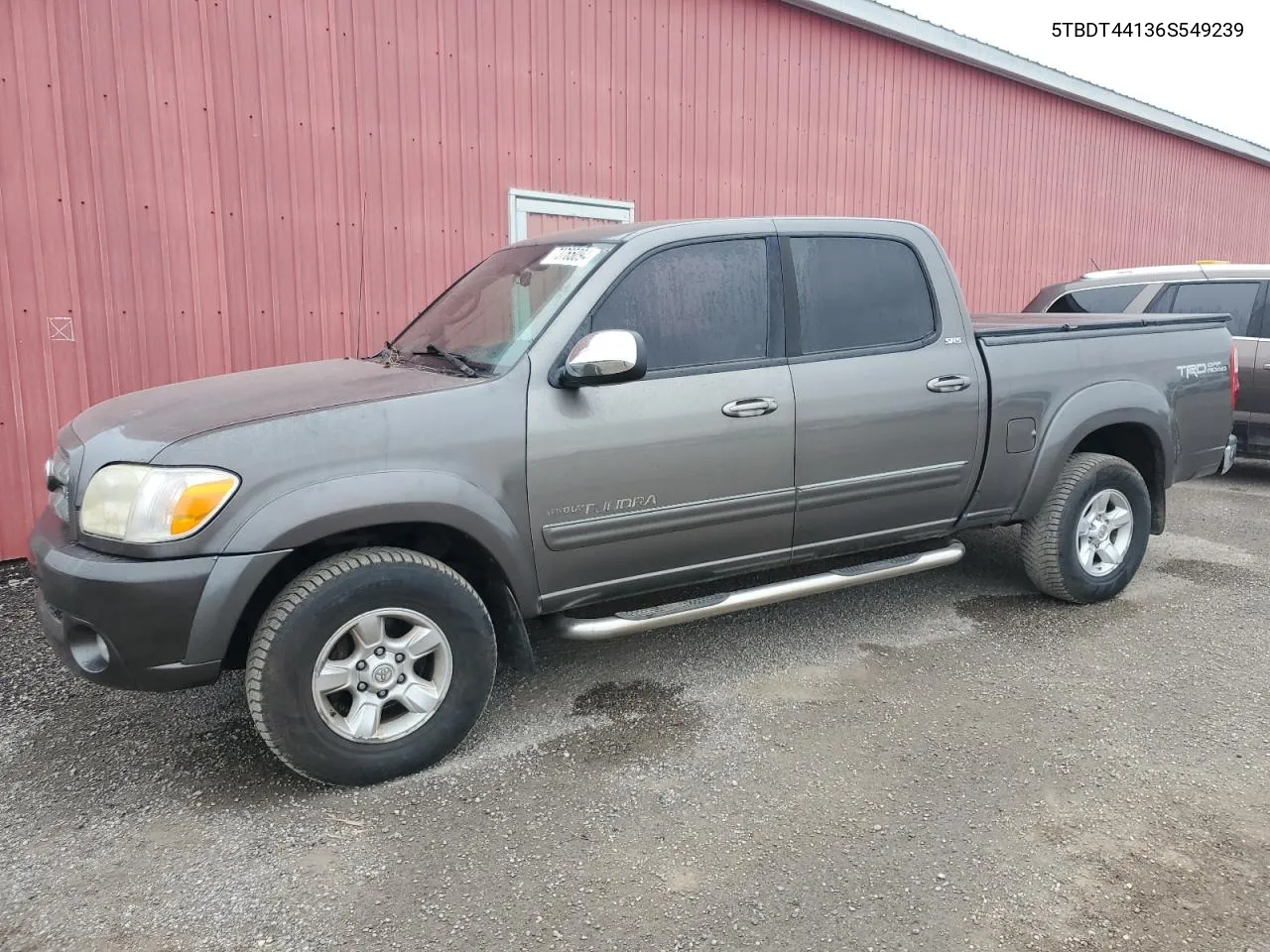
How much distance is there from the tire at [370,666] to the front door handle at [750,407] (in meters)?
1.17

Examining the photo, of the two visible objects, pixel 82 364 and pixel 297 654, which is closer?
pixel 297 654

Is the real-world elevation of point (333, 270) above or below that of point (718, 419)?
above

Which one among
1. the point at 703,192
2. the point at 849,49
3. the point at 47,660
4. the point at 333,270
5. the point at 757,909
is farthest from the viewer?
the point at 849,49

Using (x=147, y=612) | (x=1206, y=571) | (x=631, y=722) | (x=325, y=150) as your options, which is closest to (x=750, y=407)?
(x=631, y=722)

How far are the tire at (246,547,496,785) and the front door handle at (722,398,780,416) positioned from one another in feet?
3.85

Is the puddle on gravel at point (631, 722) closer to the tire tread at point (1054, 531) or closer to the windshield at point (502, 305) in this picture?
the windshield at point (502, 305)

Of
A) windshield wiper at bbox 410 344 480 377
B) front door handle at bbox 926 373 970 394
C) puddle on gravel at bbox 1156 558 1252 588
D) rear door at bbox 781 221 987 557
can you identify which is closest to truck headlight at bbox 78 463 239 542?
windshield wiper at bbox 410 344 480 377

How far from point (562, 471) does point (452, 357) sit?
27.0 inches

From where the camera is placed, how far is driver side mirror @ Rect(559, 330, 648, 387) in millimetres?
3043

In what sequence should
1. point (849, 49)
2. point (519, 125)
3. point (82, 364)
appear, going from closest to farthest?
point (82, 364) → point (519, 125) → point (849, 49)

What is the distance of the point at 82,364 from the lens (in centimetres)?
523

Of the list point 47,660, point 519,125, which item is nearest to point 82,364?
point 47,660

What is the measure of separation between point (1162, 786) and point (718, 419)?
1910 mm

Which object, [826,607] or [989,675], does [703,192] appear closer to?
[826,607]
